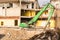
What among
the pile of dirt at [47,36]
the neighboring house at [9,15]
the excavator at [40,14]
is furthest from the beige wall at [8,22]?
the pile of dirt at [47,36]

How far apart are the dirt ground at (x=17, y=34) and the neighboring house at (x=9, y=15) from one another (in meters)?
0.35

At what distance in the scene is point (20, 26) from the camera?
10.3 ft

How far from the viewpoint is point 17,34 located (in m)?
2.85

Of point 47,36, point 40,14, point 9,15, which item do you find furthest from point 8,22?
point 47,36

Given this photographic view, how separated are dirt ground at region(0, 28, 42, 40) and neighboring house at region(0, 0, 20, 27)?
353 mm

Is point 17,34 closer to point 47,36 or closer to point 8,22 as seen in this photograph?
point 47,36

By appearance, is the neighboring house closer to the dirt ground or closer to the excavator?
the excavator

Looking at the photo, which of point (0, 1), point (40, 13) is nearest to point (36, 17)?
point (40, 13)

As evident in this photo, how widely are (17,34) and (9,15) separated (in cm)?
57

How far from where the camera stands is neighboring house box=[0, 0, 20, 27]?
3.33 m

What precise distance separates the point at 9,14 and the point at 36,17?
0.44 meters

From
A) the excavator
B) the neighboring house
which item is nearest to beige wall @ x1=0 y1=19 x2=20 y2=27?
the neighboring house

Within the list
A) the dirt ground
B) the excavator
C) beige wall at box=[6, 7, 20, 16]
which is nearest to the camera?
the dirt ground

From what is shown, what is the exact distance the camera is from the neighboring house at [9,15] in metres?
3.33
